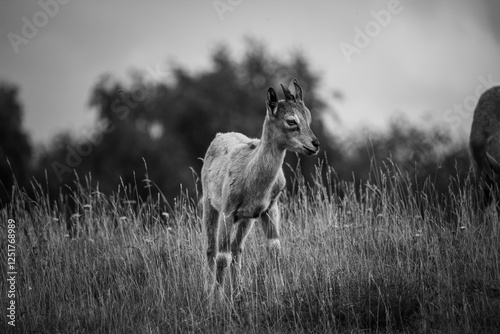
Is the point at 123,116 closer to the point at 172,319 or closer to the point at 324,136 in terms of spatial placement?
the point at 324,136

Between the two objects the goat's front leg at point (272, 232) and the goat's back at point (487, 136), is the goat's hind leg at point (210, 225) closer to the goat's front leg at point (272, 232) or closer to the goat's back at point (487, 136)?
the goat's front leg at point (272, 232)

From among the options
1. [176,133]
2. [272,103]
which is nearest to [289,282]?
[272,103]

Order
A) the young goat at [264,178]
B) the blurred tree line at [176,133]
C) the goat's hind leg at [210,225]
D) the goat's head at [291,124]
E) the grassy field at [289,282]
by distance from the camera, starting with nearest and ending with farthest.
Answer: the grassy field at [289,282], the goat's head at [291,124], the young goat at [264,178], the goat's hind leg at [210,225], the blurred tree line at [176,133]

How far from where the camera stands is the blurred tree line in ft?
136

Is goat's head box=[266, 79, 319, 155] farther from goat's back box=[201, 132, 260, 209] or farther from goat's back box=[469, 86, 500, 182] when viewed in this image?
goat's back box=[469, 86, 500, 182]

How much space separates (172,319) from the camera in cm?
837

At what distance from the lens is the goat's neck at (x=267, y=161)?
8.79 meters

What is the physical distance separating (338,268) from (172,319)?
2.35m

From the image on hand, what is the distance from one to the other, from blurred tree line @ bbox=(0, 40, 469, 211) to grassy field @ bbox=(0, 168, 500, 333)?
88.8ft

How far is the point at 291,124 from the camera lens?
8.73 metres

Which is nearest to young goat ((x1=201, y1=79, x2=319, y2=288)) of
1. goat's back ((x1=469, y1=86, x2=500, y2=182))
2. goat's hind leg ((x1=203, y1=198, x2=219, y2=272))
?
goat's hind leg ((x1=203, y1=198, x2=219, y2=272))

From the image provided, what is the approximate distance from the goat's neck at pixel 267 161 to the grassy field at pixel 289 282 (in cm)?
121

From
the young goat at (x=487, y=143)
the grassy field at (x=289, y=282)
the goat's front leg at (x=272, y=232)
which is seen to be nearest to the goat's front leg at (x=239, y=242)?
the grassy field at (x=289, y=282)

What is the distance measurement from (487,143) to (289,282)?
5040 mm
